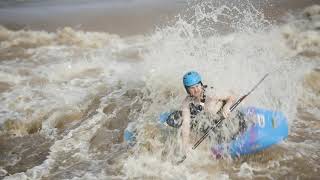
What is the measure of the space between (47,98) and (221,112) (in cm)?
493

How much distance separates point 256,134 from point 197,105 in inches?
38.7

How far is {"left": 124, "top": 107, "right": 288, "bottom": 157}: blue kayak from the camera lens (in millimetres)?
6384

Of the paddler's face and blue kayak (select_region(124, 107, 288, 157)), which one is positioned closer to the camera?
the paddler's face

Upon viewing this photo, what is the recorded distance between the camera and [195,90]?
6223 millimetres

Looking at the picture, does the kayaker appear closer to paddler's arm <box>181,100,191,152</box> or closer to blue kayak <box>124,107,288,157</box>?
paddler's arm <box>181,100,191,152</box>

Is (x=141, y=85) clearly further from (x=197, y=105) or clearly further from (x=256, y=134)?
(x=256, y=134)

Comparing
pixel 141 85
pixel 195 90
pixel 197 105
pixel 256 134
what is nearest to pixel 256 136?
pixel 256 134

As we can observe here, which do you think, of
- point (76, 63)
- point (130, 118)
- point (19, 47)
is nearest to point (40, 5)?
point (19, 47)

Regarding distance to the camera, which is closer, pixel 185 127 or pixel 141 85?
pixel 185 127

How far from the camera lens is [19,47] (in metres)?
14.4

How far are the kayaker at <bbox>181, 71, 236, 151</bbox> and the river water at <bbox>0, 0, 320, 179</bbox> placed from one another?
0.33 meters

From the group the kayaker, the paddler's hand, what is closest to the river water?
the kayaker

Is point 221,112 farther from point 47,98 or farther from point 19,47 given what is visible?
point 19,47

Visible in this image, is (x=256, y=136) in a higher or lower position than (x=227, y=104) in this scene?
lower
